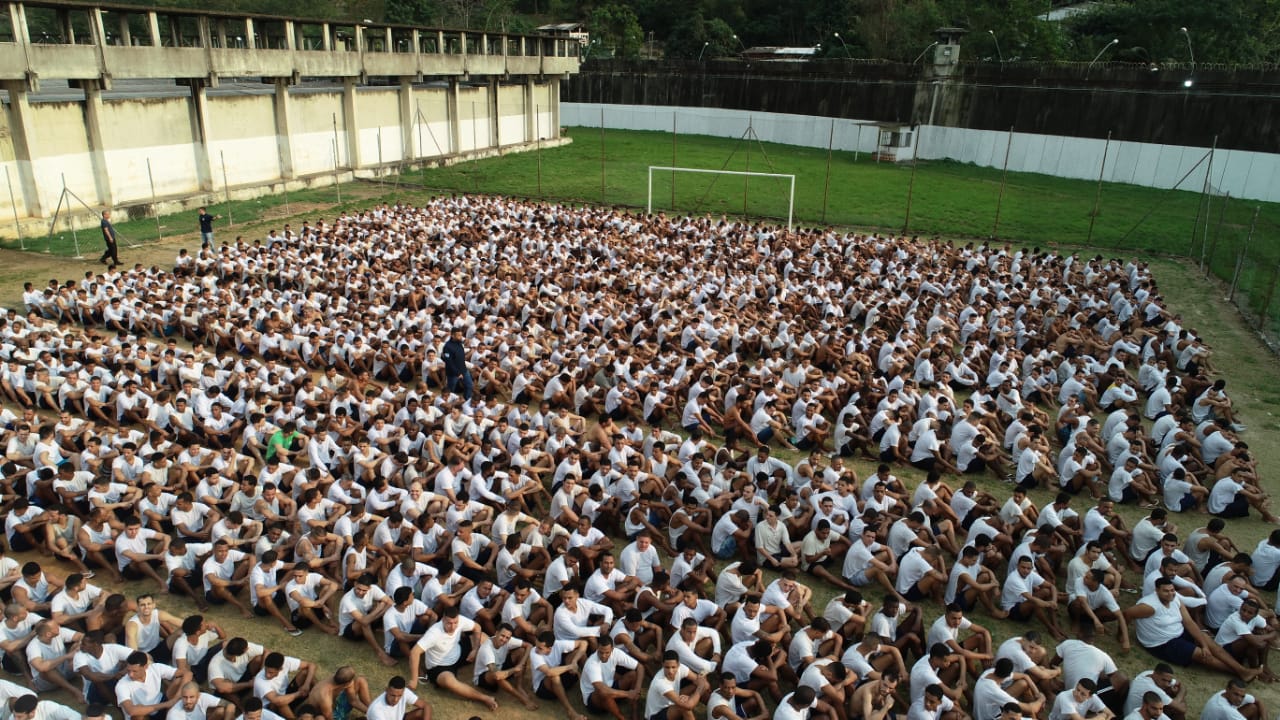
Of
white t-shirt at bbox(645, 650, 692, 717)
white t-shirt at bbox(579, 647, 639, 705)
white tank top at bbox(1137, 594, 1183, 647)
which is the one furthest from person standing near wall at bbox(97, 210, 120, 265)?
white tank top at bbox(1137, 594, 1183, 647)

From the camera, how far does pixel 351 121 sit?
34688 millimetres

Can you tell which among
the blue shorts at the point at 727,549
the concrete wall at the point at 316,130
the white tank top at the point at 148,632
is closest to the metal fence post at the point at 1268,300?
the blue shorts at the point at 727,549

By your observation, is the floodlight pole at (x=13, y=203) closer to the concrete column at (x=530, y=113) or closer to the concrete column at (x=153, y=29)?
the concrete column at (x=153, y=29)

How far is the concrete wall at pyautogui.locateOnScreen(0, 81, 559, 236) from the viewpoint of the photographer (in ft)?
79.4

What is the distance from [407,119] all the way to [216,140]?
9659mm

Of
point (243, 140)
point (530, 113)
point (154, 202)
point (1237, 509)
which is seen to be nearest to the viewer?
point (1237, 509)

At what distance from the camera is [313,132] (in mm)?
33312

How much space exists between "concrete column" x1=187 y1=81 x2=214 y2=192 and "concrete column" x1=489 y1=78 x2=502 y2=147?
15.4 m

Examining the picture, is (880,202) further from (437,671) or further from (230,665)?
(230,665)

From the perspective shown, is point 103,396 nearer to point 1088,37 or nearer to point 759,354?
point 759,354

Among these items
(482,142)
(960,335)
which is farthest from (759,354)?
(482,142)

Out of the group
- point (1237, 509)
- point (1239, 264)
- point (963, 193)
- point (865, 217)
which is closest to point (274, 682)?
point (1237, 509)

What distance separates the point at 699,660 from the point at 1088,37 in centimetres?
5434

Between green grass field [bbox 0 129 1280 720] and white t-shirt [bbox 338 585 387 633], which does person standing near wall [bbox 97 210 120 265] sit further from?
white t-shirt [bbox 338 585 387 633]
